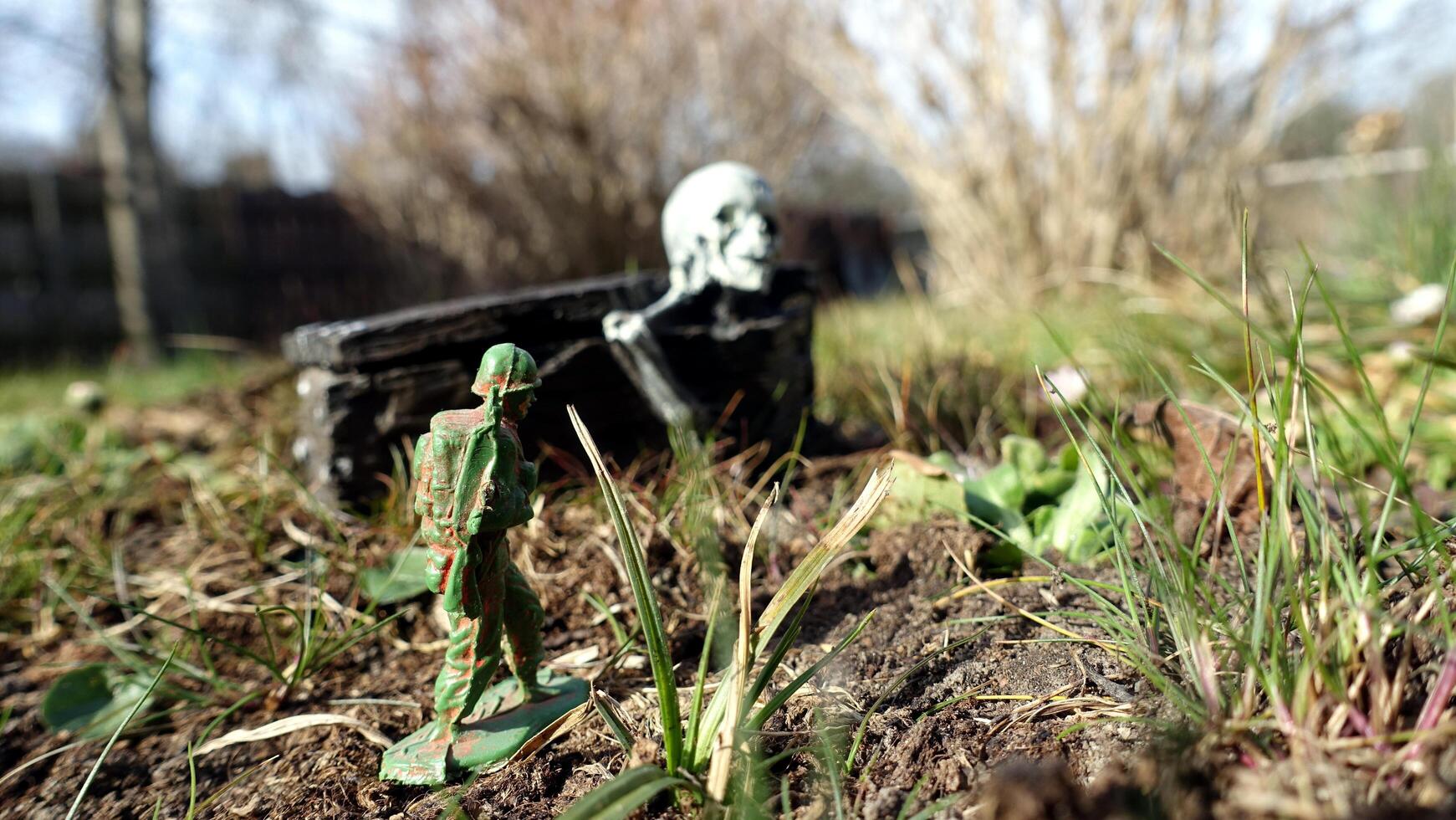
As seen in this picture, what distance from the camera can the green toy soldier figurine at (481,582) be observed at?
1.17m

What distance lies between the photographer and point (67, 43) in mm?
5992

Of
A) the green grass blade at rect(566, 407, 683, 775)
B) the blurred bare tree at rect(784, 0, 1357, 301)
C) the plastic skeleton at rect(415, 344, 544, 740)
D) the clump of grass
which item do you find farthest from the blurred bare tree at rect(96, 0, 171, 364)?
the clump of grass

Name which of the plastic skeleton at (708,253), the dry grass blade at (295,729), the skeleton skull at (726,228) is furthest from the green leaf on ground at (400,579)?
the skeleton skull at (726,228)

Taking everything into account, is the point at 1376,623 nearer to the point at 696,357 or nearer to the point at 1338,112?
the point at 696,357

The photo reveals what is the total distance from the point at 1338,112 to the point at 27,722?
14.5 meters

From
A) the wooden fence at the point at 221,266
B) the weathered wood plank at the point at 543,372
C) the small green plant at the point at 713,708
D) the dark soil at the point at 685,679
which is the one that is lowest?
the dark soil at the point at 685,679

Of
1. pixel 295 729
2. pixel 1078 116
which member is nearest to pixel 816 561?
pixel 295 729

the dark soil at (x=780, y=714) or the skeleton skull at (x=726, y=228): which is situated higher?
the skeleton skull at (x=726, y=228)

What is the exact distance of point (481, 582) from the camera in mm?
1253

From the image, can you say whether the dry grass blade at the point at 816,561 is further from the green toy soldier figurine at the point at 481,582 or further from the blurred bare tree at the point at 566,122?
the blurred bare tree at the point at 566,122

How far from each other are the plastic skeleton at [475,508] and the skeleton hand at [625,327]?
30.6 inches

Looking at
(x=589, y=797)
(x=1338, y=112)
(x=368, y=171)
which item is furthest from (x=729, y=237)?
(x=1338, y=112)

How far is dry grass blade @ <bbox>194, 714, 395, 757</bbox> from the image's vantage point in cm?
141

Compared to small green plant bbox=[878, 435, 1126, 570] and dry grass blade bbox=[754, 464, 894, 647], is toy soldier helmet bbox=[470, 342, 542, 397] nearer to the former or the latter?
dry grass blade bbox=[754, 464, 894, 647]
